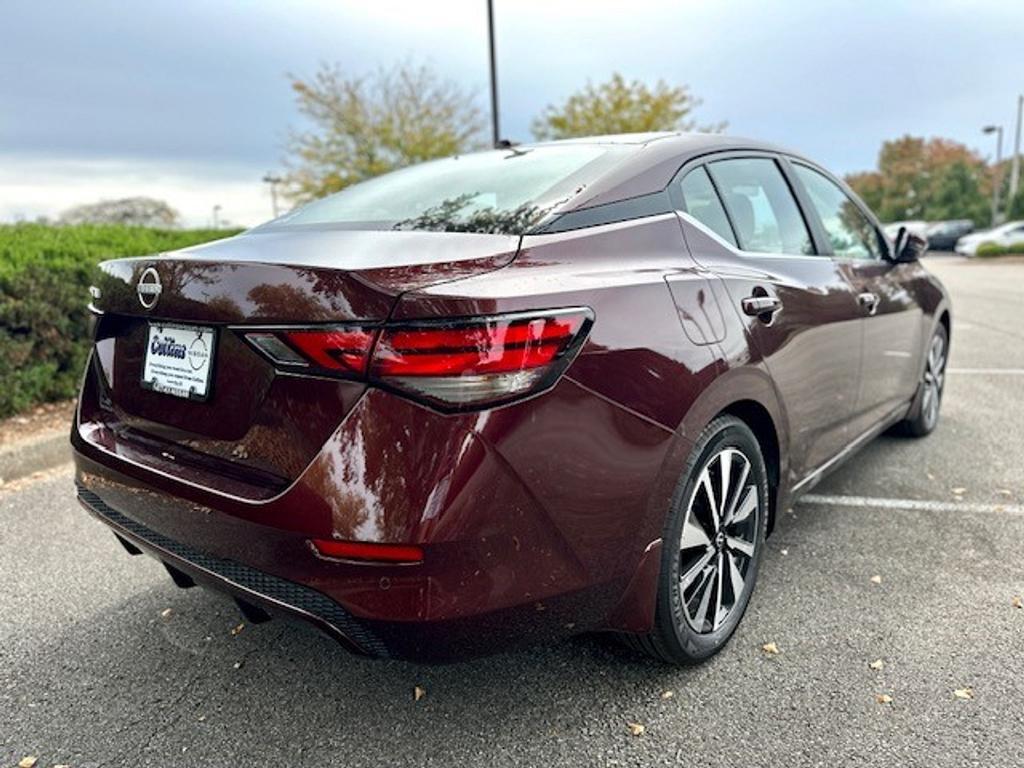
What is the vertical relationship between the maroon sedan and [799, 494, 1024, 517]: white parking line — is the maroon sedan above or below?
above

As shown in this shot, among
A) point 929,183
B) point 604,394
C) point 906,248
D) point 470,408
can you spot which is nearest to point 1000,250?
point 929,183

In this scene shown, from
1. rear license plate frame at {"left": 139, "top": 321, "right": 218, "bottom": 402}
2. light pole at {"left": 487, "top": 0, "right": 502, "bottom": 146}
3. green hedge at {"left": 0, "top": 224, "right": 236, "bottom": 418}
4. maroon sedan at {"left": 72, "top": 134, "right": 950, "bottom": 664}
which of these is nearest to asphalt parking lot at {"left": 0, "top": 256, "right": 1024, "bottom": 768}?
maroon sedan at {"left": 72, "top": 134, "right": 950, "bottom": 664}

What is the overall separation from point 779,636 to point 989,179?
60.6 meters

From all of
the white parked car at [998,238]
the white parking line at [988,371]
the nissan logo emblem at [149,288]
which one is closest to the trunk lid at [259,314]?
the nissan logo emblem at [149,288]

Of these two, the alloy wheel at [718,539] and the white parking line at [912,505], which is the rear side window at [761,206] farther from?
the white parking line at [912,505]

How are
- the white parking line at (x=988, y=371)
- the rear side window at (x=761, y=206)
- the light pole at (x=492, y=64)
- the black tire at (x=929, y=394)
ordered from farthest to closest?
the light pole at (x=492, y=64)
the white parking line at (x=988, y=371)
the black tire at (x=929, y=394)
the rear side window at (x=761, y=206)

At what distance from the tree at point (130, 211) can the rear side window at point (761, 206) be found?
13.2m

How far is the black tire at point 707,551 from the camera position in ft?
7.02

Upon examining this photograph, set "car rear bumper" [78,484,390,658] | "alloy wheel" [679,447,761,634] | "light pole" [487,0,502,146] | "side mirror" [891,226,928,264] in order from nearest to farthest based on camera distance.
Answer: "car rear bumper" [78,484,390,658] < "alloy wheel" [679,447,761,634] < "side mirror" [891,226,928,264] < "light pole" [487,0,502,146]

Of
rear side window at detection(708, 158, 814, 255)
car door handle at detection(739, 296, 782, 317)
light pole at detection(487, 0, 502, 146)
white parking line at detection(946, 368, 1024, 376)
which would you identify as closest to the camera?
car door handle at detection(739, 296, 782, 317)

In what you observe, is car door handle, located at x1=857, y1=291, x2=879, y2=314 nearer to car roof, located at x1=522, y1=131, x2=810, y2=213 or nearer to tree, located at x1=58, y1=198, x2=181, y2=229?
car roof, located at x1=522, y1=131, x2=810, y2=213

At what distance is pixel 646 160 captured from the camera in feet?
7.85

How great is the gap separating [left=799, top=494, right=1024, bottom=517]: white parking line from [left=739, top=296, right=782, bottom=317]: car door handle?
4.73ft

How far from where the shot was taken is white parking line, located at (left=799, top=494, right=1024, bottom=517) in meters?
3.58
